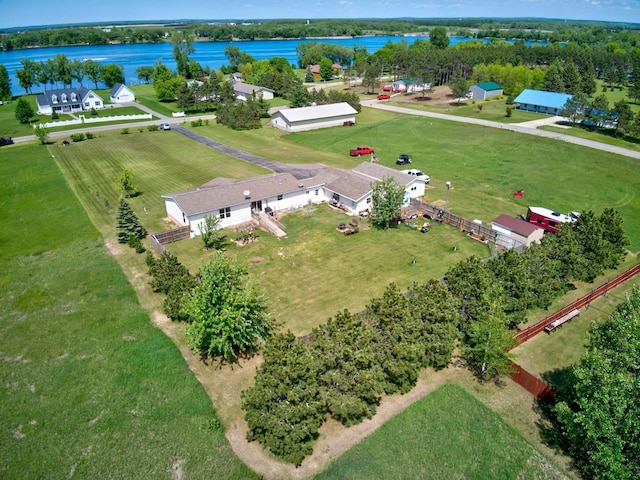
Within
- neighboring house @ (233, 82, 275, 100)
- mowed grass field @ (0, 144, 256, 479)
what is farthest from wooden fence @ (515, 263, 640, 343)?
neighboring house @ (233, 82, 275, 100)

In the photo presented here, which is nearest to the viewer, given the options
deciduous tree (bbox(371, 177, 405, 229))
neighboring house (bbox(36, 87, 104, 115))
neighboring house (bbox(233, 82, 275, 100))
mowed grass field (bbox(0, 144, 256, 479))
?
mowed grass field (bbox(0, 144, 256, 479))

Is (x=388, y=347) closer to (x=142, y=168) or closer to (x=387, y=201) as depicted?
(x=387, y=201)

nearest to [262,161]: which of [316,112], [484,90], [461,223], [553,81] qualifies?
[316,112]

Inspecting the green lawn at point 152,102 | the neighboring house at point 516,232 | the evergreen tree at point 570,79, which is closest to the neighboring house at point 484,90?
the evergreen tree at point 570,79

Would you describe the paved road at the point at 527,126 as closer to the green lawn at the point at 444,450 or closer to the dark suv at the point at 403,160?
the dark suv at the point at 403,160

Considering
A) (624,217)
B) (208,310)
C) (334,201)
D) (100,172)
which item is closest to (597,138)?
(624,217)

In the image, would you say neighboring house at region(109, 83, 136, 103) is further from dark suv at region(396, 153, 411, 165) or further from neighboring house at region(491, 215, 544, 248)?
neighboring house at region(491, 215, 544, 248)
